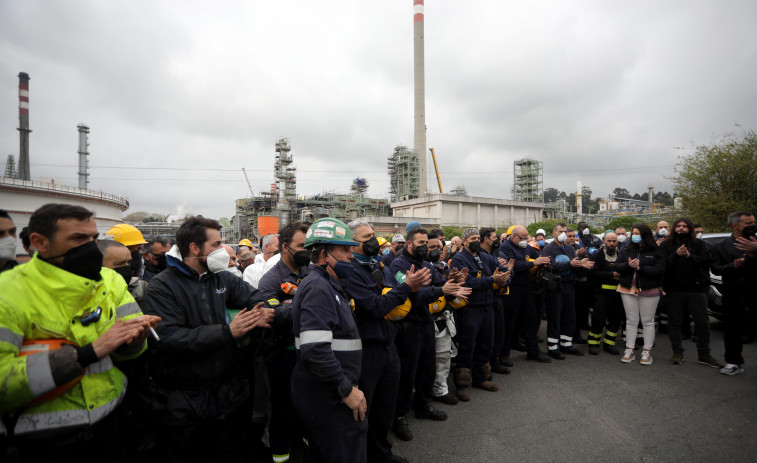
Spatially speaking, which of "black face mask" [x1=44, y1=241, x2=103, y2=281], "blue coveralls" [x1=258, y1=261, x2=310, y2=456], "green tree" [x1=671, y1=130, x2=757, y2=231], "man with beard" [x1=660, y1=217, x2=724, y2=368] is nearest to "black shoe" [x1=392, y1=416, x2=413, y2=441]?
"blue coveralls" [x1=258, y1=261, x2=310, y2=456]

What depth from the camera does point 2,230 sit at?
2.06 meters

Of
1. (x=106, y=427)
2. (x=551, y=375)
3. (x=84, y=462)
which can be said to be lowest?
(x=551, y=375)

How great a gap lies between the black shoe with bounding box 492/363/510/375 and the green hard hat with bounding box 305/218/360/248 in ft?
13.3

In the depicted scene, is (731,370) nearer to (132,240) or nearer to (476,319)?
(476,319)

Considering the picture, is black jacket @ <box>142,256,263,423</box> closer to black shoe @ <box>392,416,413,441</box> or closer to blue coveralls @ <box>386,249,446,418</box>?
blue coveralls @ <box>386,249,446,418</box>

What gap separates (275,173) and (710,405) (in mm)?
58007

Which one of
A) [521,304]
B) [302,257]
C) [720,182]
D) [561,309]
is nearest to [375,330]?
[302,257]

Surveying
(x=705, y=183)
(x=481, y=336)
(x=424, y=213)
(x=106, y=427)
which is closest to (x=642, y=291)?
(x=481, y=336)

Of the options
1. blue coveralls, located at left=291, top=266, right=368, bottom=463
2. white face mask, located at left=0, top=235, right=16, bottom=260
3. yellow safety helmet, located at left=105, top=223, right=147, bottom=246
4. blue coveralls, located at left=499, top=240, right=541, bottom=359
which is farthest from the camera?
blue coveralls, located at left=499, top=240, right=541, bottom=359

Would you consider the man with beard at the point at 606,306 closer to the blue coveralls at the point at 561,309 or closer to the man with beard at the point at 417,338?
the blue coveralls at the point at 561,309

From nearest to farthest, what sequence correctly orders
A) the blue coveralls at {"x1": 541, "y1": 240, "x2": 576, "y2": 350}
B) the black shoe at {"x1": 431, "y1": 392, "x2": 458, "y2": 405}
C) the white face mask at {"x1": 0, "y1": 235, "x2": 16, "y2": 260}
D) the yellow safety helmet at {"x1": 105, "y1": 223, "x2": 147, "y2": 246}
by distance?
the white face mask at {"x1": 0, "y1": 235, "x2": 16, "y2": 260}
the yellow safety helmet at {"x1": 105, "y1": 223, "x2": 147, "y2": 246}
the black shoe at {"x1": 431, "y1": 392, "x2": 458, "y2": 405}
the blue coveralls at {"x1": 541, "y1": 240, "x2": 576, "y2": 350}

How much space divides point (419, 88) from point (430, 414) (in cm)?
6196

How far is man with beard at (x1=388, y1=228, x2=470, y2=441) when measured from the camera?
3.76 m

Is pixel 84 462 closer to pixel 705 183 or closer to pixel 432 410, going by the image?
pixel 432 410
